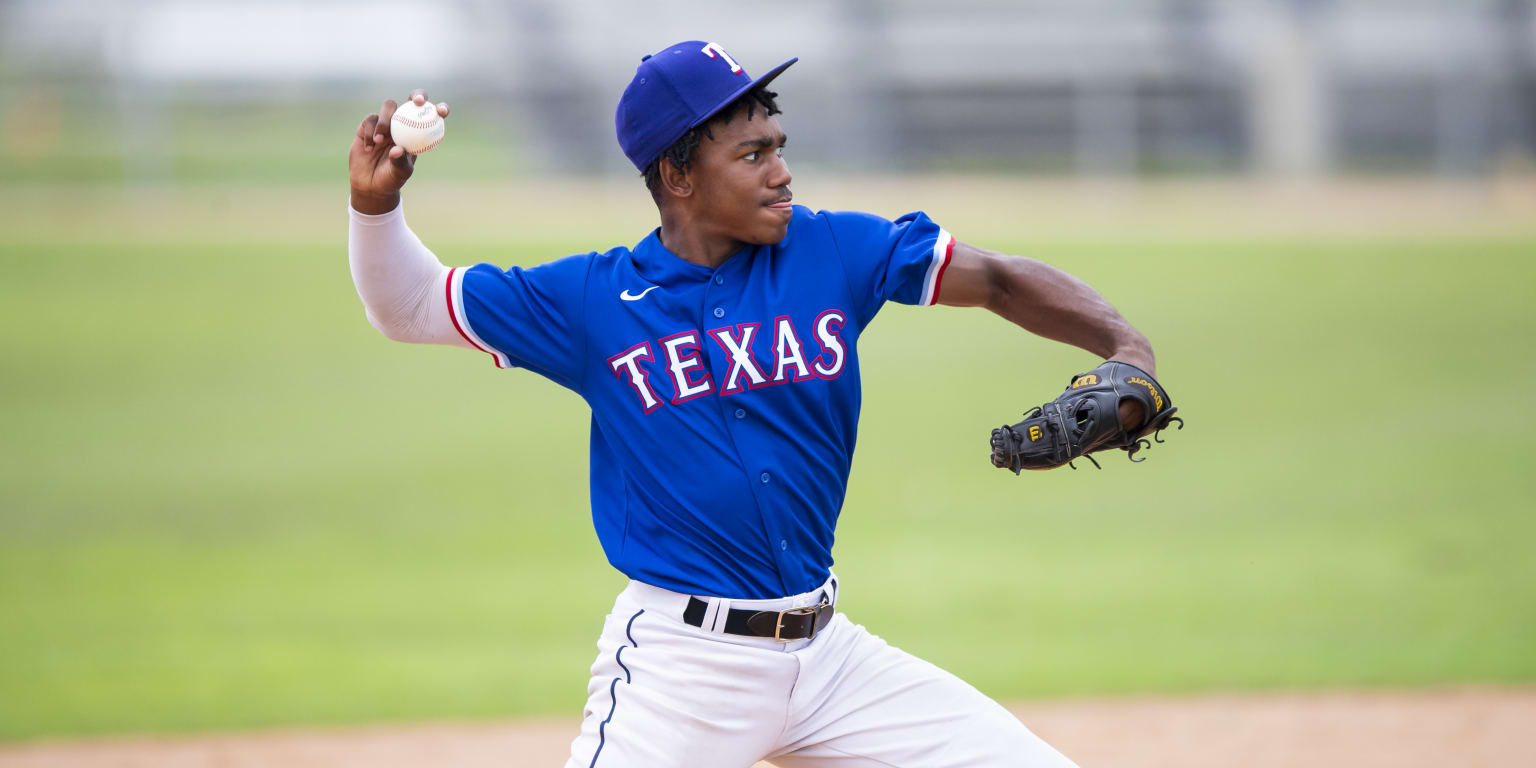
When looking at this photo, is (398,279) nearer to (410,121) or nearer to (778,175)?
(410,121)

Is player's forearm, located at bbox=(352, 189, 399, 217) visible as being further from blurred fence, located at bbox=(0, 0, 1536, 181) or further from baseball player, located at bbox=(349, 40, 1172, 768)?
blurred fence, located at bbox=(0, 0, 1536, 181)

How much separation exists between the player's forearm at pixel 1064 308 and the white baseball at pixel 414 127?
1135 millimetres

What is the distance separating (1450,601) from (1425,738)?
2.62 metres

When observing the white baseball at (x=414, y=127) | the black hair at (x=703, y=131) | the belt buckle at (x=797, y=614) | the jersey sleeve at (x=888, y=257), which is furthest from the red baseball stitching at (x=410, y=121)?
the belt buckle at (x=797, y=614)

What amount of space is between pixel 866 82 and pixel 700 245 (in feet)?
84.9

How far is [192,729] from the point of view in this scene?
6.16 m

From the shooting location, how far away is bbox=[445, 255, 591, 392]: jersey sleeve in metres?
2.94

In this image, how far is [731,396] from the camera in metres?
2.88

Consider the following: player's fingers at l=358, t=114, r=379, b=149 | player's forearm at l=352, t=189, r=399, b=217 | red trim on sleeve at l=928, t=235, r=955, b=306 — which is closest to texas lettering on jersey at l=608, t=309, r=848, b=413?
red trim on sleeve at l=928, t=235, r=955, b=306

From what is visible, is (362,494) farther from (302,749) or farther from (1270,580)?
(1270,580)

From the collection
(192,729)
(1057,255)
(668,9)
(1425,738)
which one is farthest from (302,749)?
(668,9)

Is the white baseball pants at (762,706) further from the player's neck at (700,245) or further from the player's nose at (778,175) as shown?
the player's nose at (778,175)

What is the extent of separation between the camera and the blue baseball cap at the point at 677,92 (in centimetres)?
287

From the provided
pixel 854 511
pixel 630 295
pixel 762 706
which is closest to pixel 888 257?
pixel 630 295
